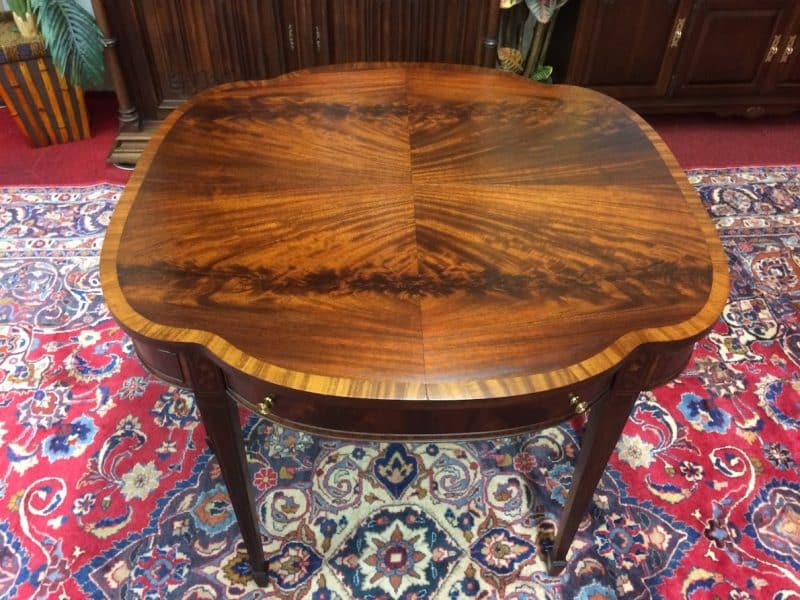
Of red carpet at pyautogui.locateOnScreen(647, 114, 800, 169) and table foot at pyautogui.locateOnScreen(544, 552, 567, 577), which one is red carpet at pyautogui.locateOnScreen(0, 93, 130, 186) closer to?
table foot at pyautogui.locateOnScreen(544, 552, 567, 577)

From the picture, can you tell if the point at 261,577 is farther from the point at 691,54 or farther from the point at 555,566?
the point at 691,54

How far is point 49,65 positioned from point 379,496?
1682 millimetres

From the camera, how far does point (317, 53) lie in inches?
79.7

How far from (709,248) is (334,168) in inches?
23.6

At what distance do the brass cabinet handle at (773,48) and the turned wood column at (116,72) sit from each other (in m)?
2.09

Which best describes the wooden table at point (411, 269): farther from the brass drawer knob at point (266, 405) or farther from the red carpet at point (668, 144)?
the red carpet at point (668, 144)

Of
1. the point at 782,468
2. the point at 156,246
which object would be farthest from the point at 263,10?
the point at 782,468

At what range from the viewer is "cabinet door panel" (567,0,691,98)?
207 cm

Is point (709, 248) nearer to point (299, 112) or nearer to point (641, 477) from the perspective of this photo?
point (641, 477)

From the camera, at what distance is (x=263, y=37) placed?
6.49 feet

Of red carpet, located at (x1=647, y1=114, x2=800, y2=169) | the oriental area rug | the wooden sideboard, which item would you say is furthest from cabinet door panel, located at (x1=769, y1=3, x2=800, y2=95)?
the oriental area rug

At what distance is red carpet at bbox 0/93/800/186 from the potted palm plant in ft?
0.27

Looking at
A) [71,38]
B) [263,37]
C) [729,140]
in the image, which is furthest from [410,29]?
[729,140]

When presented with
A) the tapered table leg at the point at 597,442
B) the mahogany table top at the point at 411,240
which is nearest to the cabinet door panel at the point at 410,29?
the mahogany table top at the point at 411,240
